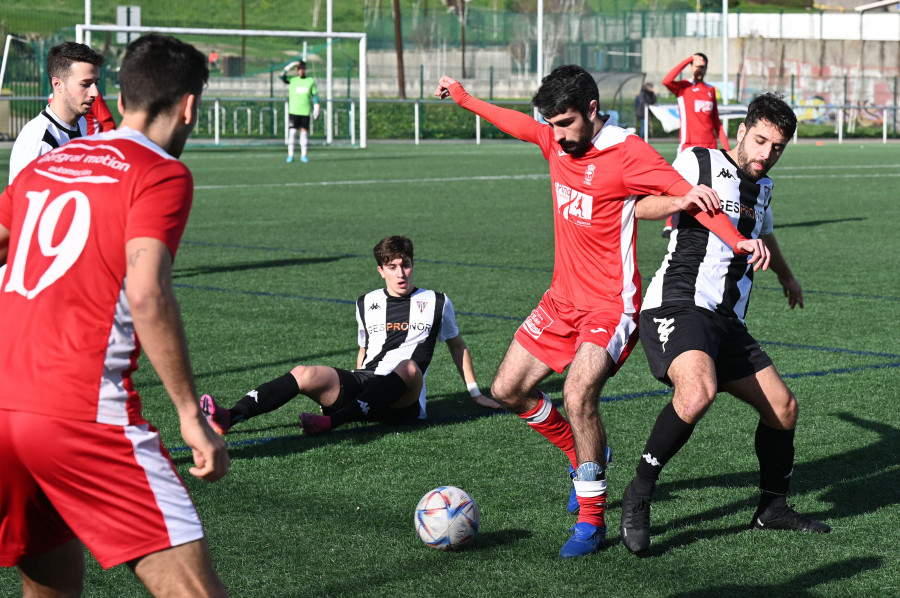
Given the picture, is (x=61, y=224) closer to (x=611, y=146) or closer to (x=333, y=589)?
(x=333, y=589)

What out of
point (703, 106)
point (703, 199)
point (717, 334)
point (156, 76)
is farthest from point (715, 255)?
point (703, 106)

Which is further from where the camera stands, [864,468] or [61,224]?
[864,468]

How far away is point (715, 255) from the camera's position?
4.99 metres

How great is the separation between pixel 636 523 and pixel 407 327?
2.47m

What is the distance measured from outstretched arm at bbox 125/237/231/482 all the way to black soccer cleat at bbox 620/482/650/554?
2.16 metres

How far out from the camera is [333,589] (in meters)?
4.12

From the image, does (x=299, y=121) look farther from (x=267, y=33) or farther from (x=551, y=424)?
(x=551, y=424)

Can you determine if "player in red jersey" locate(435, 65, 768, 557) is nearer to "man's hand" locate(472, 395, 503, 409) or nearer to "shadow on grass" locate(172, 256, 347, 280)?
"man's hand" locate(472, 395, 503, 409)

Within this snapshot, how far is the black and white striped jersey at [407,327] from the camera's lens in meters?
6.68

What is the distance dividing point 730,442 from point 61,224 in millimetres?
4082

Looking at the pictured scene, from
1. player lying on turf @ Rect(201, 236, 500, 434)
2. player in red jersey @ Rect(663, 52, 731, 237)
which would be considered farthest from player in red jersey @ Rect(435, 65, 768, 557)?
player in red jersey @ Rect(663, 52, 731, 237)

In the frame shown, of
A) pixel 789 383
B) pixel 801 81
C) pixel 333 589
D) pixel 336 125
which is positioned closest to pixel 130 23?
pixel 336 125

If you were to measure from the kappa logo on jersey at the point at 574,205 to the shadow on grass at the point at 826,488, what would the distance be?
1241 mm

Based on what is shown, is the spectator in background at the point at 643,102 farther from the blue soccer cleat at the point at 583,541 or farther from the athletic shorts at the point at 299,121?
the blue soccer cleat at the point at 583,541
